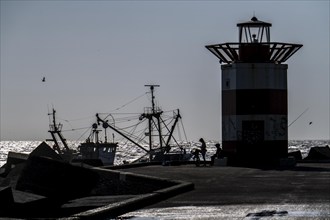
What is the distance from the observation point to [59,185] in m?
24.4

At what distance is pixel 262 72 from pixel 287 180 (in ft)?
30.9

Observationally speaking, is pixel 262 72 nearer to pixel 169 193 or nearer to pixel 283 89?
pixel 283 89

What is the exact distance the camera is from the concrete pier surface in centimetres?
1595

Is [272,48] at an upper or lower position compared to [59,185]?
upper

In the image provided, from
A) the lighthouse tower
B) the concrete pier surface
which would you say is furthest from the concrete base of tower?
the concrete pier surface

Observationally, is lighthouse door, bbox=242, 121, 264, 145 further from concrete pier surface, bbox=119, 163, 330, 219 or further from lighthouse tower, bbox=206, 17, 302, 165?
concrete pier surface, bbox=119, 163, 330, 219

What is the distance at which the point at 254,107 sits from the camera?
3256cm

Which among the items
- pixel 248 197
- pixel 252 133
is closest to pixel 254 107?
pixel 252 133

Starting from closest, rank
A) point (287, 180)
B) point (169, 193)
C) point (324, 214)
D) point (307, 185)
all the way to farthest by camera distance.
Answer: point (324, 214), point (169, 193), point (307, 185), point (287, 180)

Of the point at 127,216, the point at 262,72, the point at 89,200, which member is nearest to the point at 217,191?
the point at 89,200

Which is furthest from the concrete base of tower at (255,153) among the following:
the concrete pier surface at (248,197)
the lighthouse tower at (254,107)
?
the concrete pier surface at (248,197)

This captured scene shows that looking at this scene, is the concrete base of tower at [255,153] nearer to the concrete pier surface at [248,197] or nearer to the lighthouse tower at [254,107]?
the lighthouse tower at [254,107]

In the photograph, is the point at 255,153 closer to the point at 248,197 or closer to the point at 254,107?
the point at 254,107

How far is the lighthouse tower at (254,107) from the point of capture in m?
32.6
